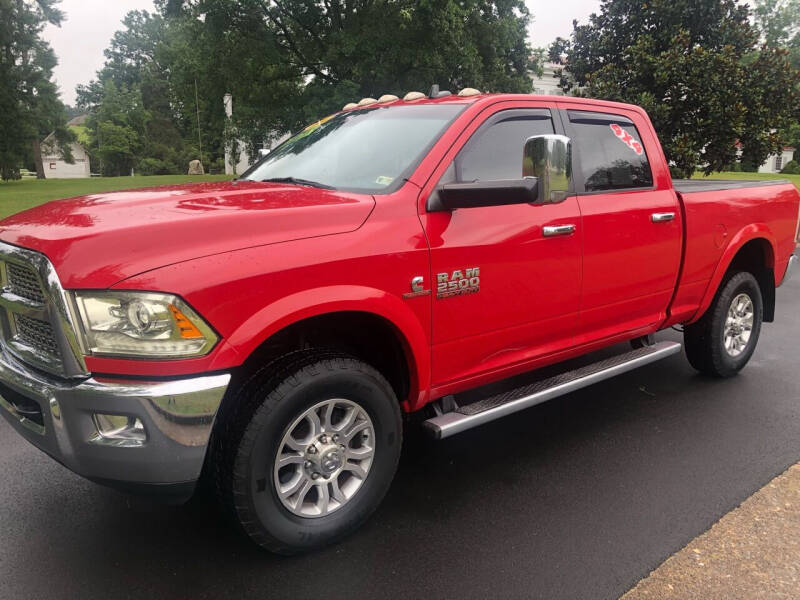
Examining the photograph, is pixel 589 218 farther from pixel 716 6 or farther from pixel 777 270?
pixel 716 6

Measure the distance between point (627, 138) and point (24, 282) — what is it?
11.5 ft

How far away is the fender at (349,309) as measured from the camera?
7.90 feet

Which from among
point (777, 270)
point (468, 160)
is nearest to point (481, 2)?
point (777, 270)

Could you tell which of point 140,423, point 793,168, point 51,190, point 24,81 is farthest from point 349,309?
point 793,168

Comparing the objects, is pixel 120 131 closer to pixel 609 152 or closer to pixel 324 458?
pixel 609 152

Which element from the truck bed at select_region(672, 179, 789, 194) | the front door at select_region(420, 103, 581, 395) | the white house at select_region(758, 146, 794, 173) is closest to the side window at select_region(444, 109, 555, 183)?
the front door at select_region(420, 103, 581, 395)

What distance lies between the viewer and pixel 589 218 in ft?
11.9

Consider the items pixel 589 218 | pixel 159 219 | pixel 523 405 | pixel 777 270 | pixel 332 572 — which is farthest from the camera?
pixel 777 270

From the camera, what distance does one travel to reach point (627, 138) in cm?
420

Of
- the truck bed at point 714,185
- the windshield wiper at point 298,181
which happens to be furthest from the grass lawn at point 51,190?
the truck bed at point 714,185

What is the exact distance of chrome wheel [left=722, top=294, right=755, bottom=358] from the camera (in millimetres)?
4961

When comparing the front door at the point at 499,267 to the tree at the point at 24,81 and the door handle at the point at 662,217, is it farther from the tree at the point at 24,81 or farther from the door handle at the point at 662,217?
the tree at the point at 24,81

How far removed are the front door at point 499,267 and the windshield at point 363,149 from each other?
0.19 meters

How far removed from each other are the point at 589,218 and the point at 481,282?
3.02 feet
